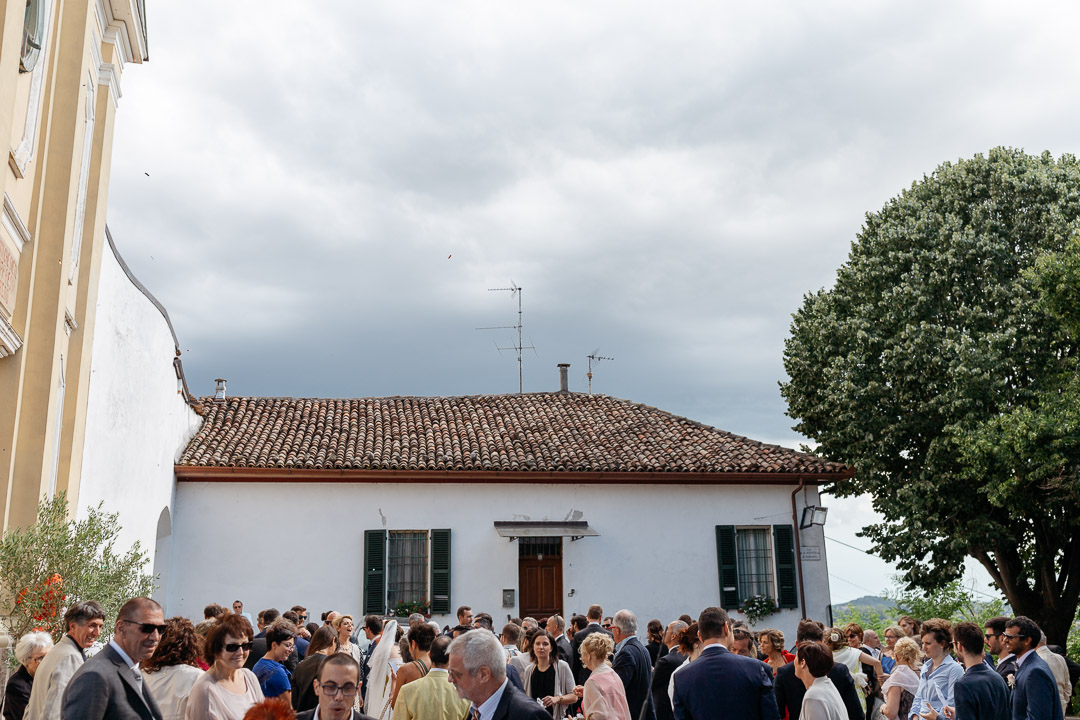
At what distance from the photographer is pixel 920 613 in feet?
74.3

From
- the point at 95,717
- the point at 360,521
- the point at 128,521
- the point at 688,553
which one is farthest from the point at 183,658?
the point at 688,553

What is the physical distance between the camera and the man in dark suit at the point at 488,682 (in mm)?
4078

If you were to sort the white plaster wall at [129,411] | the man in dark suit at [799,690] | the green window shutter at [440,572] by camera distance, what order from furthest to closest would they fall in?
1. the green window shutter at [440,572]
2. the white plaster wall at [129,411]
3. the man in dark suit at [799,690]

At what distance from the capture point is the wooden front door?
18938 mm

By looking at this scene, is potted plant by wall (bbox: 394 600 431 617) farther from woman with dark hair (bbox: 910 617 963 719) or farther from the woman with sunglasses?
the woman with sunglasses

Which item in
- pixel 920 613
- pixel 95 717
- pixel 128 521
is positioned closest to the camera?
pixel 95 717

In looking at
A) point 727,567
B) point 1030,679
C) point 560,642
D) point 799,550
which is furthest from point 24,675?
point 799,550

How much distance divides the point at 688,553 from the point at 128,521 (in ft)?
36.0

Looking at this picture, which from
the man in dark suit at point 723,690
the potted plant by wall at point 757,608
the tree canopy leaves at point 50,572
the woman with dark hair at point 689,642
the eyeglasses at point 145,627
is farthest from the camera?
the potted plant by wall at point 757,608

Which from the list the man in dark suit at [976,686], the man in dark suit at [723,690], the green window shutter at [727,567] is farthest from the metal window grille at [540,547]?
the man in dark suit at [976,686]

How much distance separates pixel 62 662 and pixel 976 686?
18.8 feet

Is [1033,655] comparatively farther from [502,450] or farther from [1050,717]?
[502,450]

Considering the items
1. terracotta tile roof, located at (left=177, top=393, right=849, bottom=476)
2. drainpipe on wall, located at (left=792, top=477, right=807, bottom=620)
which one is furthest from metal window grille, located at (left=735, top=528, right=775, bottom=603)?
terracotta tile roof, located at (left=177, top=393, right=849, bottom=476)

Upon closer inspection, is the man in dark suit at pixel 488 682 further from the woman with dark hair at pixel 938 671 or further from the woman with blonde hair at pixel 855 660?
the woman with blonde hair at pixel 855 660
